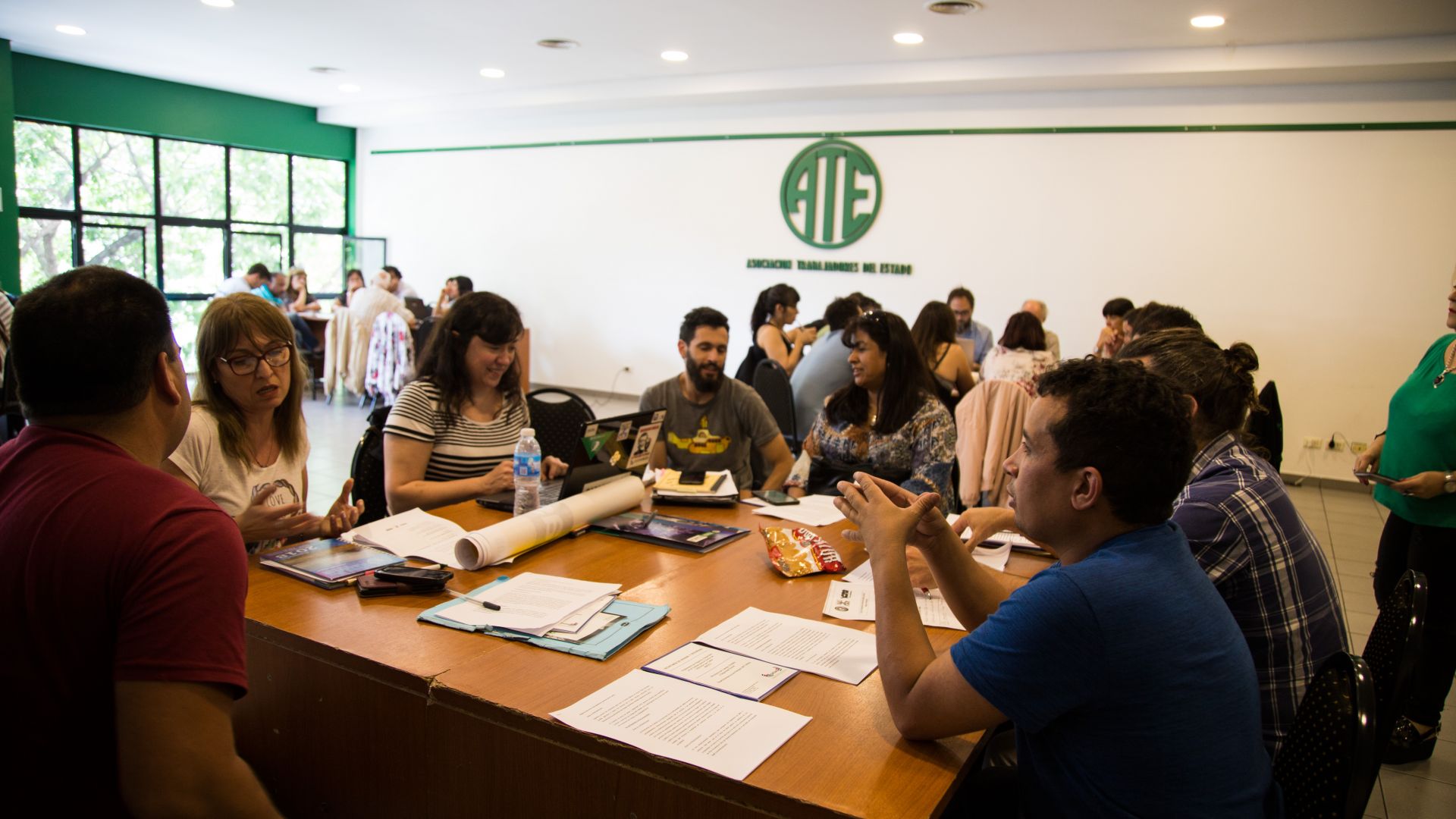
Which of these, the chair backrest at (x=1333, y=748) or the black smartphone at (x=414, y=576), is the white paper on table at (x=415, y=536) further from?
the chair backrest at (x=1333, y=748)

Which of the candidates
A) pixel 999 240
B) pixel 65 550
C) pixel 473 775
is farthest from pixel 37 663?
pixel 999 240

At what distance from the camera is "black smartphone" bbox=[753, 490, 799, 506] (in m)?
2.82

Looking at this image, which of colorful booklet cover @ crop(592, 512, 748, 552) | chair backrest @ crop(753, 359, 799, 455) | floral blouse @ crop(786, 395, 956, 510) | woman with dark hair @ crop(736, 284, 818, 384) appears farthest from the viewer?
woman with dark hair @ crop(736, 284, 818, 384)

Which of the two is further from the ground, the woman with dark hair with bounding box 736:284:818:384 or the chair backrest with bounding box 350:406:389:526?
the woman with dark hair with bounding box 736:284:818:384

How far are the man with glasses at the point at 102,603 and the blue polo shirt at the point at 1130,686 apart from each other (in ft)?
3.27

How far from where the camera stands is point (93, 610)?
3.40 ft

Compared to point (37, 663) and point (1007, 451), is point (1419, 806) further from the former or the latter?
point (37, 663)

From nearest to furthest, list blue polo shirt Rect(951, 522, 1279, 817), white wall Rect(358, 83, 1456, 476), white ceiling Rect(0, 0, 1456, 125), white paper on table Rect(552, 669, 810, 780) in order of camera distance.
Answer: blue polo shirt Rect(951, 522, 1279, 817), white paper on table Rect(552, 669, 810, 780), white ceiling Rect(0, 0, 1456, 125), white wall Rect(358, 83, 1456, 476)

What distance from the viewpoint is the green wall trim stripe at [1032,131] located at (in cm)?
671

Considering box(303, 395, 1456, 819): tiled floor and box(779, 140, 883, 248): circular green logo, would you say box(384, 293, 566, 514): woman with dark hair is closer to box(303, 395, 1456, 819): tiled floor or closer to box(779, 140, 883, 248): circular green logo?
box(303, 395, 1456, 819): tiled floor

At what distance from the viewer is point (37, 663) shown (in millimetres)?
1047

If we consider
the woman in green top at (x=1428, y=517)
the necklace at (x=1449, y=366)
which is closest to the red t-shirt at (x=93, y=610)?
the woman in green top at (x=1428, y=517)

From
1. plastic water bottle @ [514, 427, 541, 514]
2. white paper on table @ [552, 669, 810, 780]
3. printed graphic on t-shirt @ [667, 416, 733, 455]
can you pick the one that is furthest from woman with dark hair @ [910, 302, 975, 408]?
white paper on table @ [552, 669, 810, 780]

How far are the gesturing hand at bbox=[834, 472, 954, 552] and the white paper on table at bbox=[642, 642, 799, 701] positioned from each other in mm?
291
